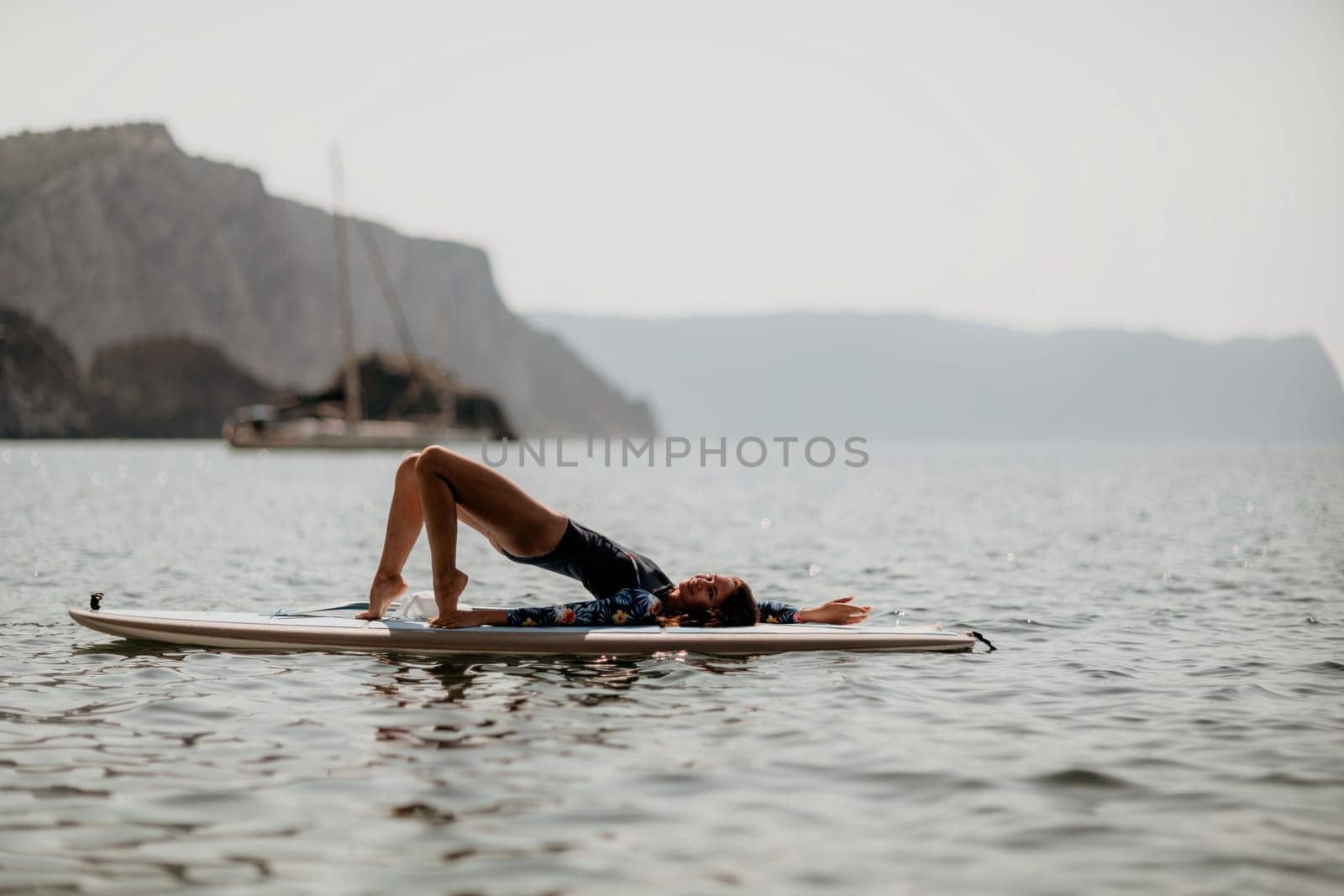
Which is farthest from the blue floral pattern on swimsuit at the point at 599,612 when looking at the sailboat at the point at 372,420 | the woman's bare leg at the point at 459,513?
the sailboat at the point at 372,420

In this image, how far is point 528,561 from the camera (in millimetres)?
7914

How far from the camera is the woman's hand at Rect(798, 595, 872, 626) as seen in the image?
8.59 m

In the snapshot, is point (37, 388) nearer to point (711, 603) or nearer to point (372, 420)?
point (372, 420)

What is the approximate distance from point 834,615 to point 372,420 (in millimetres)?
97387

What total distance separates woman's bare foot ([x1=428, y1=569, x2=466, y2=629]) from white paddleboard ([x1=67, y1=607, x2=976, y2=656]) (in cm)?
7

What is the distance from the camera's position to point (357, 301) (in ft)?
547

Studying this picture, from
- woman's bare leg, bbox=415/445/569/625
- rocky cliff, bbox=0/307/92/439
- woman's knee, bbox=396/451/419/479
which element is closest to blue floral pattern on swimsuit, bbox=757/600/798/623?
woman's bare leg, bbox=415/445/569/625

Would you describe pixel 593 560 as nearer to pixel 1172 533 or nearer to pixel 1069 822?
pixel 1069 822

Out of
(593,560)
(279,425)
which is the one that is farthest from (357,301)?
(593,560)

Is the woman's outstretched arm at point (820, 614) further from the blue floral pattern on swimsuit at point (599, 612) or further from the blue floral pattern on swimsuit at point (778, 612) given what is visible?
the blue floral pattern on swimsuit at point (599, 612)

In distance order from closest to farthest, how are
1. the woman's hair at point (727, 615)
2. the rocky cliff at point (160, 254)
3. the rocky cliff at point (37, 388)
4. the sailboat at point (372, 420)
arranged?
the woman's hair at point (727, 615) < the sailboat at point (372, 420) < the rocky cliff at point (37, 388) < the rocky cliff at point (160, 254)

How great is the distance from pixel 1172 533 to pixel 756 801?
19803 millimetres

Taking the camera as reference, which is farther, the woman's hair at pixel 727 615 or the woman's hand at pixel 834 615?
the woman's hand at pixel 834 615

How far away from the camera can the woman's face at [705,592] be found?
8.23 meters
